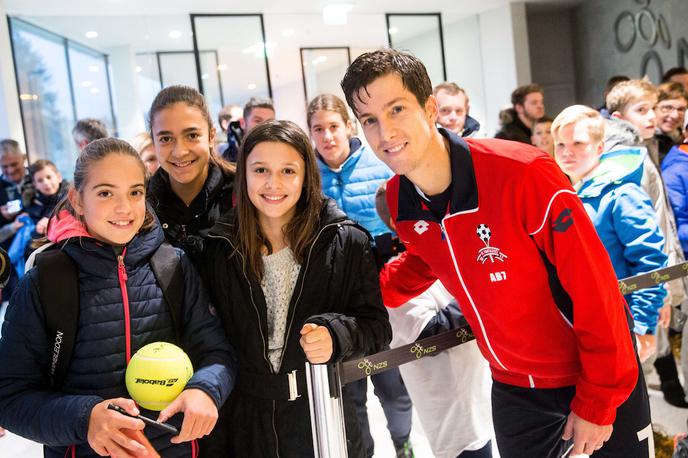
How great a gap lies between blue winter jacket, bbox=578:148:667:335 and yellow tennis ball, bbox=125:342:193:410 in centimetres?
182

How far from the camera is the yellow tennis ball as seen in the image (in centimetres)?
164

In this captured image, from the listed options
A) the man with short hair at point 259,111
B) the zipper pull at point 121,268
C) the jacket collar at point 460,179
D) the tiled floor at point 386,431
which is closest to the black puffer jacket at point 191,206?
the zipper pull at point 121,268

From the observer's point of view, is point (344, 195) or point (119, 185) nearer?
point (119, 185)

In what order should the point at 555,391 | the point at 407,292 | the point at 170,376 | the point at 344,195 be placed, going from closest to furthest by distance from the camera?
the point at 170,376, the point at 555,391, the point at 407,292, the point at 344,195

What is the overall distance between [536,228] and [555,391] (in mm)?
560

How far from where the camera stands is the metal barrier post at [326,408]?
69.9 inches

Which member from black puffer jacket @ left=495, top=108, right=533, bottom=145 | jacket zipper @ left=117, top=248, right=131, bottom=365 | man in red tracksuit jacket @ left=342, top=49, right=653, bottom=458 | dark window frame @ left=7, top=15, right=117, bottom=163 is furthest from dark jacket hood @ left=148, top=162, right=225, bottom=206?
dark window frame @ left=7, top=15, right=117, bottom=163

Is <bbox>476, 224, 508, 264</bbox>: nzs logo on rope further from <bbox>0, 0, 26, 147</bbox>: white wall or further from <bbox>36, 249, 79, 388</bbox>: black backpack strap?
<bbox>0, 0, 26, 147</bbox>: white wall

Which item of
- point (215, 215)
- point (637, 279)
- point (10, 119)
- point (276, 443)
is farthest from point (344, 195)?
point (10, 119)

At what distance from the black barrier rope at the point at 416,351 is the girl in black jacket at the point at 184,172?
0.80m

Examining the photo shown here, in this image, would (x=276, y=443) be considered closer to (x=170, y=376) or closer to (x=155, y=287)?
(x=170, y=376)

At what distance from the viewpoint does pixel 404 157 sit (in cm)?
184

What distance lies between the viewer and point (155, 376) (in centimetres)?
164

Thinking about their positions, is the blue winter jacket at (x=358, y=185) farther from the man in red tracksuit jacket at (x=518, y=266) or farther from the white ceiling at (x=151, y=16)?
the white ceiling at (x=151, y=16)
